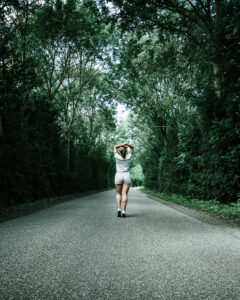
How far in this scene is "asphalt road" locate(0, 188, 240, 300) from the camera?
285 centimetres

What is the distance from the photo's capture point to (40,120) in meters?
15.6

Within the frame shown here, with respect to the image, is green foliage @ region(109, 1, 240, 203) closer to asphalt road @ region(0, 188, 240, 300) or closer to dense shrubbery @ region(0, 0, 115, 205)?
dense shrubbery @ region(0, 0, 115, 205)

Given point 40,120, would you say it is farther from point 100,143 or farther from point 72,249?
point 100,143

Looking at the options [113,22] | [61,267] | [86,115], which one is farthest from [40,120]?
[86,115]

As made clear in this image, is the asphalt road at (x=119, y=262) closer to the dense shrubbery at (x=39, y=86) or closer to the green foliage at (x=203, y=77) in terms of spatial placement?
the green foliage at (x=203, y=77)

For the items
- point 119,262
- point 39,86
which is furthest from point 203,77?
point 119,262

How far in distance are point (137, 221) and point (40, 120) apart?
1033 cm

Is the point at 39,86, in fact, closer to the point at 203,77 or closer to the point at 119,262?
the point at 203,77

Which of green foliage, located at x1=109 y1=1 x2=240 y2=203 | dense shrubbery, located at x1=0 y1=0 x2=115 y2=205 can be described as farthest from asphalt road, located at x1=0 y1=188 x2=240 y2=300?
dense shrubbery, located at x1=0 y1=0 x2=115 y2=205

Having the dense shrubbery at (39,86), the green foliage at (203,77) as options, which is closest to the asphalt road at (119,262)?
the green foliage at (203,77)

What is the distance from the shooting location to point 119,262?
384cm

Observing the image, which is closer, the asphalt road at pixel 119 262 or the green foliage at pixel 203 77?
the asphalt road at pixel 119 262

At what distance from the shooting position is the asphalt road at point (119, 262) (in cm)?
285

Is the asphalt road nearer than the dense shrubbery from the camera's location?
Yes
